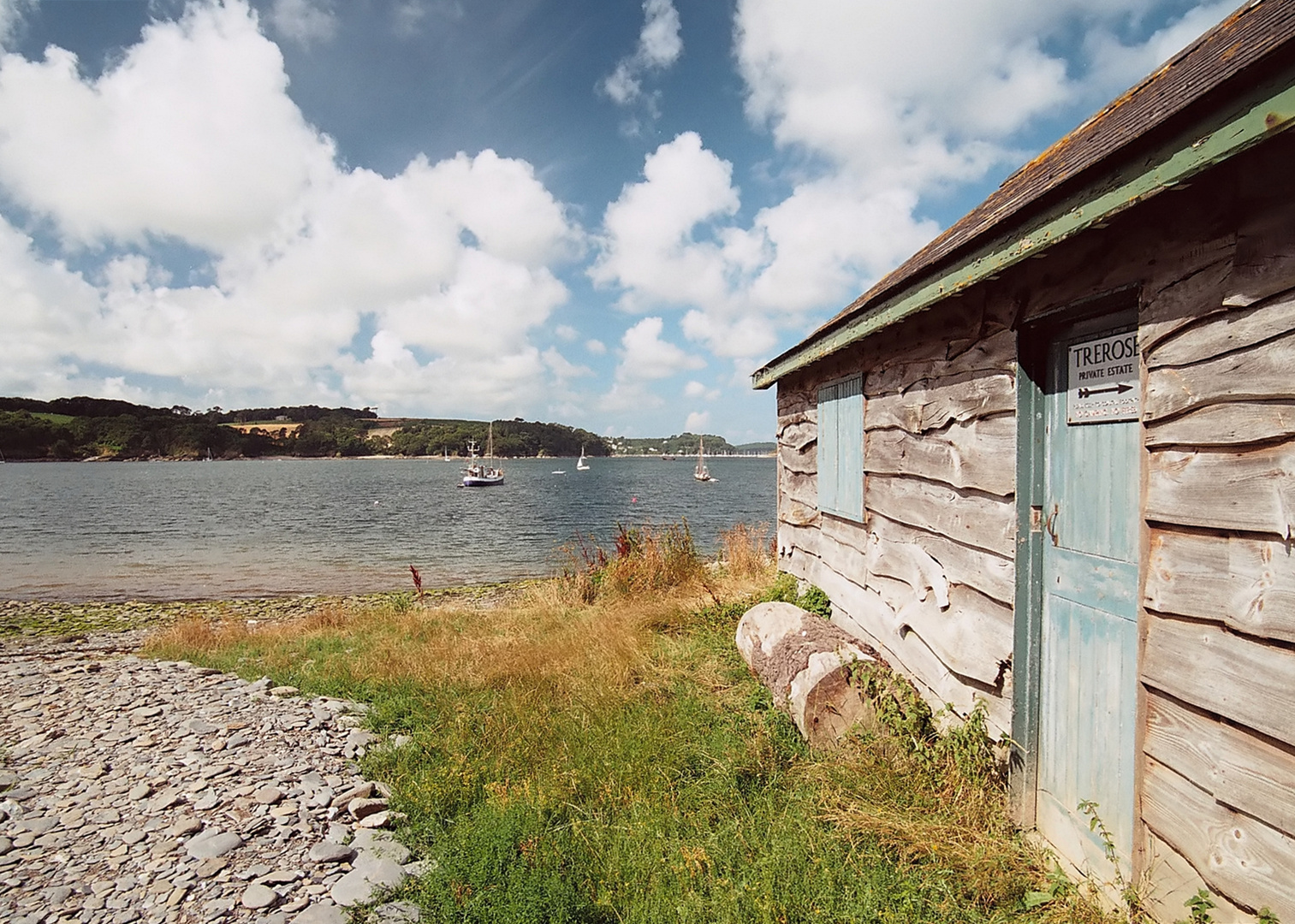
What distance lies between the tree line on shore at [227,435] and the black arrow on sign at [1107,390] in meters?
143

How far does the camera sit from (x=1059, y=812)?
331 centimetres

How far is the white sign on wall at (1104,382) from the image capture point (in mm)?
2885

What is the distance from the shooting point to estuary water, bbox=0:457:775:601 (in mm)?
18453

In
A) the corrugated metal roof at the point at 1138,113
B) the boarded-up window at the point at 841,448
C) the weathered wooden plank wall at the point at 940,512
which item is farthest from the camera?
the boarded-up window at the point at 841,448

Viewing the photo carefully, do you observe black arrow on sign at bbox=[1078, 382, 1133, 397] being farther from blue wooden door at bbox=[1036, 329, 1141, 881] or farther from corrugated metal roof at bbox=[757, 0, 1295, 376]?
corrugated metal roof at bbox=[757, 0, 1295, 376]

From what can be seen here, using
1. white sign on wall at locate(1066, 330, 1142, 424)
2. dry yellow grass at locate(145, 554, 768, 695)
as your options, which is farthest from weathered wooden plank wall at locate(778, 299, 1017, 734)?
dry yellow grass at locate(145, 554, 768, 695)

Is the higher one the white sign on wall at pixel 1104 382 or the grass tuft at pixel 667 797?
the white sign on wall at pixel 1104 382

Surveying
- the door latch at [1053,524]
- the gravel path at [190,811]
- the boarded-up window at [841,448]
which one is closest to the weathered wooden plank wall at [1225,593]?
the door latch at [1053,524]

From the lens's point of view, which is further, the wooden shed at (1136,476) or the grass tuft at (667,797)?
the grass tuft at (667,797)

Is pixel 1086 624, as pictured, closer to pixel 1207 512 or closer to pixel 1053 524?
pixel 1053 524

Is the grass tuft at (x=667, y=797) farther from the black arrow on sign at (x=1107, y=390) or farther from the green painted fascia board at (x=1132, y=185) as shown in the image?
the green painted fascia board at (x=1132, y=185)

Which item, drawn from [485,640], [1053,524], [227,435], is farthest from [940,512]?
[227,435]

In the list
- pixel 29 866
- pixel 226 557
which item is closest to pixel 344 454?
pixel 226 557

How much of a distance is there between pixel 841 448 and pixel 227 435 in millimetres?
160995
